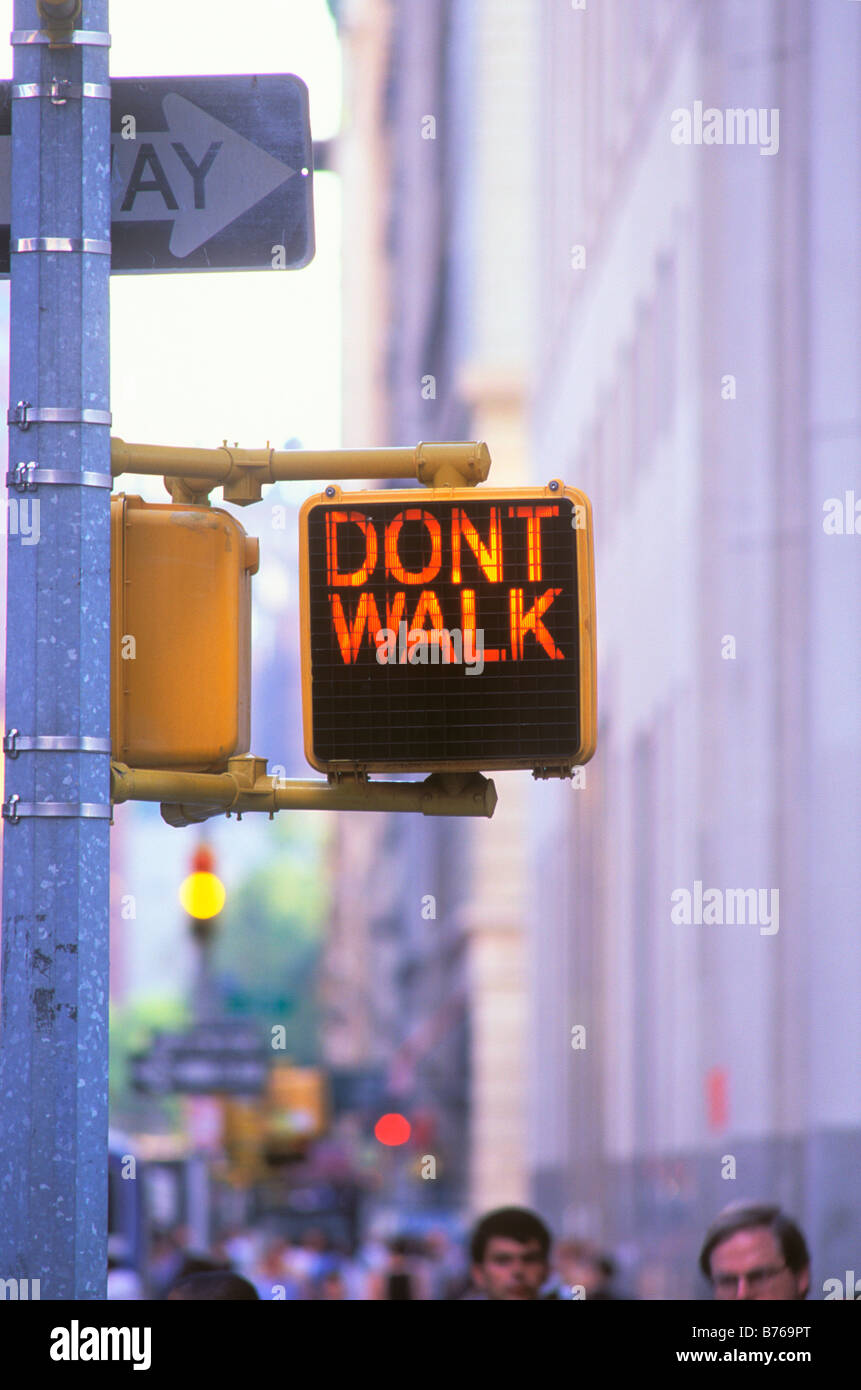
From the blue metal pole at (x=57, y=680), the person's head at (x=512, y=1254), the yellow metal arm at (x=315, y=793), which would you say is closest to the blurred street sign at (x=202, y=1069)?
the person's head at (x=512, y=1254)

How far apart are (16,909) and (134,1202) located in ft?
45.1

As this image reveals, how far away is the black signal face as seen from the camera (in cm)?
481

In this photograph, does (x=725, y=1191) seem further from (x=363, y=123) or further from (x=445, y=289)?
(x=363, y=123)

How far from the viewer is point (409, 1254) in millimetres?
23062

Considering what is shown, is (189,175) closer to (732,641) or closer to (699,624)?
(732,641)

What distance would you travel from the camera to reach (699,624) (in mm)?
22359

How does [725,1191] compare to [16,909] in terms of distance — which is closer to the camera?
[16,909]

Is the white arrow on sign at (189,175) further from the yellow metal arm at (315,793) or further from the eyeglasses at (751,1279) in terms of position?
the eyeglasses at (751,1279)

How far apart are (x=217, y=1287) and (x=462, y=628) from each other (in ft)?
10.1

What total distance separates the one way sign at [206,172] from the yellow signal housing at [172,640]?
28.3 inches

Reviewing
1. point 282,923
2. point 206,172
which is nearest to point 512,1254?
point 206,172

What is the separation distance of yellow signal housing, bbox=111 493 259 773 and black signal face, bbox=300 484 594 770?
0.22m
